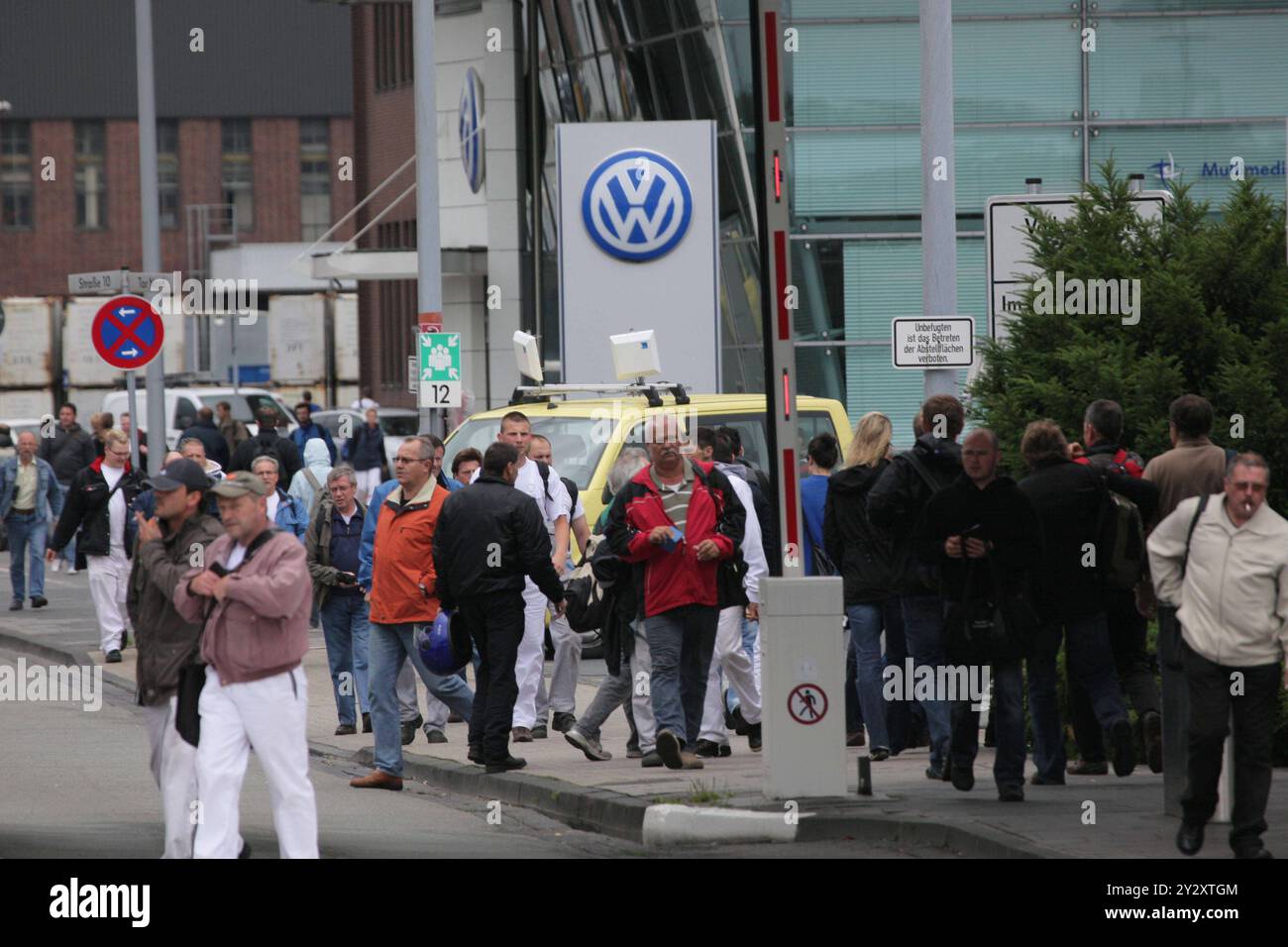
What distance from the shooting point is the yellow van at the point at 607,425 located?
1820 centimetres

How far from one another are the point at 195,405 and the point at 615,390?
22.6 m

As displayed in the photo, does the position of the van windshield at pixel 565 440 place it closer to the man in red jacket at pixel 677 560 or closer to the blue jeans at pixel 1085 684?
the man in red jacket at pixel 677 560

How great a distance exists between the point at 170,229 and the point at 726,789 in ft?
239

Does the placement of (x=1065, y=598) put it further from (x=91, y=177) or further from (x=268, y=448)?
(x=91, y=177)

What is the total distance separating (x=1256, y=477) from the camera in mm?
8992

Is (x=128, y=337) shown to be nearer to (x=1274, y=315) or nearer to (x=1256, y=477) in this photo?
(x=1274, y=315)

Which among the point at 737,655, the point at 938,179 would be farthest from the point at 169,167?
the point at 737,655

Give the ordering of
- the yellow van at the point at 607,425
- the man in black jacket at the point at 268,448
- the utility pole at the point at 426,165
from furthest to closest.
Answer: the man in black jacket at the point at 268,448 < the utility pole at the point at 426,165 < the yellow van at the point at 607,425

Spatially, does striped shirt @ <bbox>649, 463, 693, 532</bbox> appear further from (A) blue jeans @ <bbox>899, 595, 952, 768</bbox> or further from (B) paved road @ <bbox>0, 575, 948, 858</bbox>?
(B) paved road @ <bbox>0, 575, 948, 858</bbox>

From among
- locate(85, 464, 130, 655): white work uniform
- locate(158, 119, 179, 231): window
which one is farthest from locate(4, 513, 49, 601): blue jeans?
locate(158, 119, 179, 231): window

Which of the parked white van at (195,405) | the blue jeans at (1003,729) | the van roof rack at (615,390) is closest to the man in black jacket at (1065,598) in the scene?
the blue jeans at (1003,729)

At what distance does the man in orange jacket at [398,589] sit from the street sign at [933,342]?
323cm

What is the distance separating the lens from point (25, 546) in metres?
25.8
